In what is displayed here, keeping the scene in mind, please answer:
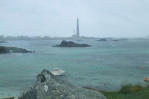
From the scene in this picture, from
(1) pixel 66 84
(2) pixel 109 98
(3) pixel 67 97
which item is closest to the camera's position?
(3) pixel 67 97

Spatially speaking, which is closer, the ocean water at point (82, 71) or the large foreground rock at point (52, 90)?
the large foreground rock at point (52, 90)

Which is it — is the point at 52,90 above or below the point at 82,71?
above

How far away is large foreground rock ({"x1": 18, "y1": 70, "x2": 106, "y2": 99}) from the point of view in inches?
203

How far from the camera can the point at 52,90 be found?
5195mm

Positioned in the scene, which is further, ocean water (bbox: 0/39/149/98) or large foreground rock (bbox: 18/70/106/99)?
ocean water (bbox: 0/39/149/98)

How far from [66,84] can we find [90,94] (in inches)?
26.2

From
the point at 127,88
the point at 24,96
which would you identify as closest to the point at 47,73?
the point at 24,96

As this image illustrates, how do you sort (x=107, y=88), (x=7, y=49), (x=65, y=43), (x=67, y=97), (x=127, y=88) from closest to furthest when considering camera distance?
(x=67, y=97), (x=127, y=88), (x=107, y=88), (x=7, y=49), (x=65, y=43)

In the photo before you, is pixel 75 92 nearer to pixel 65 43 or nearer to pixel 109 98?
pixel 109 98

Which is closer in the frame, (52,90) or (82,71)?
(52,90)

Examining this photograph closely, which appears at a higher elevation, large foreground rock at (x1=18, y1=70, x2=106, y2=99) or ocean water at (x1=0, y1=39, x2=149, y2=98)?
large foreground rock at (x1=18, y1=70, x2=106, y2=99)

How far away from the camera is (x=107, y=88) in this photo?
1576 centimetres

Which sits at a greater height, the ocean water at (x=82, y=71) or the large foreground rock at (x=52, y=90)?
the large foreground rock at (x=52, y=90)

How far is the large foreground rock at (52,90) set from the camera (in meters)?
5.16
